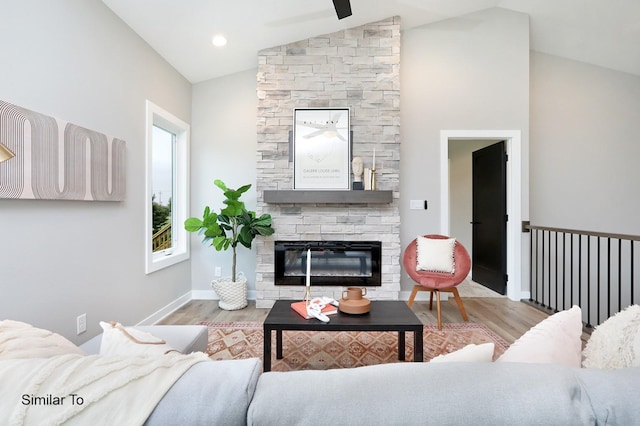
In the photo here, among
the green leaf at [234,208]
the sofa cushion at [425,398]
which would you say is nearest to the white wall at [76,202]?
the green leaf at [234,208]

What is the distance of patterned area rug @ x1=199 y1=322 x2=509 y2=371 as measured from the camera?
228 centimetres

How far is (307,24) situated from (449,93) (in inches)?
75.3

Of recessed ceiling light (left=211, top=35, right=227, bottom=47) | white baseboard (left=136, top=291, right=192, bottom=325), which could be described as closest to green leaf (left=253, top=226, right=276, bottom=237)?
white baseboard (left=136, top=291, right=192, bottom=325)

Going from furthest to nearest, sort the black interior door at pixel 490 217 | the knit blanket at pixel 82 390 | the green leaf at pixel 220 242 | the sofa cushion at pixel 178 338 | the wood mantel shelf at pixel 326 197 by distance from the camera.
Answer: the black interior door at pixel 490 217
the wood mantel shelf at pixel 326 197
the green leaf at pixel 220 242
the sofa cushion at pixel 178 338
the knit blanket at pixel 82 390

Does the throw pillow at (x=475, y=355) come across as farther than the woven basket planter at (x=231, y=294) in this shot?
No

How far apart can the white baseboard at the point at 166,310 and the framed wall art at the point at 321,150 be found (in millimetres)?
1886

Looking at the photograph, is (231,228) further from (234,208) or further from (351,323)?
(351,323)

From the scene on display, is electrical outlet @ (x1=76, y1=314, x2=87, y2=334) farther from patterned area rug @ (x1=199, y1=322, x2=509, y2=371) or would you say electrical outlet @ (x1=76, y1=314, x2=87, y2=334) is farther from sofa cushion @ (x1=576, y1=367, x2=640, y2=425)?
sofa cushion @ (x1=576, y1=367, x2=640, y2=425)

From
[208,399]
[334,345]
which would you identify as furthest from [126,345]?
[334,345]

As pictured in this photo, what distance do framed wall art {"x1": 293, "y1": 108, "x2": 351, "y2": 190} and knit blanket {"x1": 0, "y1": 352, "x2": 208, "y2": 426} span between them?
2936 mm

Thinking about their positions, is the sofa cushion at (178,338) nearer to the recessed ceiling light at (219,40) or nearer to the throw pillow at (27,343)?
the throw pillow at (27,343)

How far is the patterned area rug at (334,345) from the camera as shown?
2281mm

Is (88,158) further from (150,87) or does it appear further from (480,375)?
(480,375)

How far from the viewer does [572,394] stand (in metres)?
0.61
